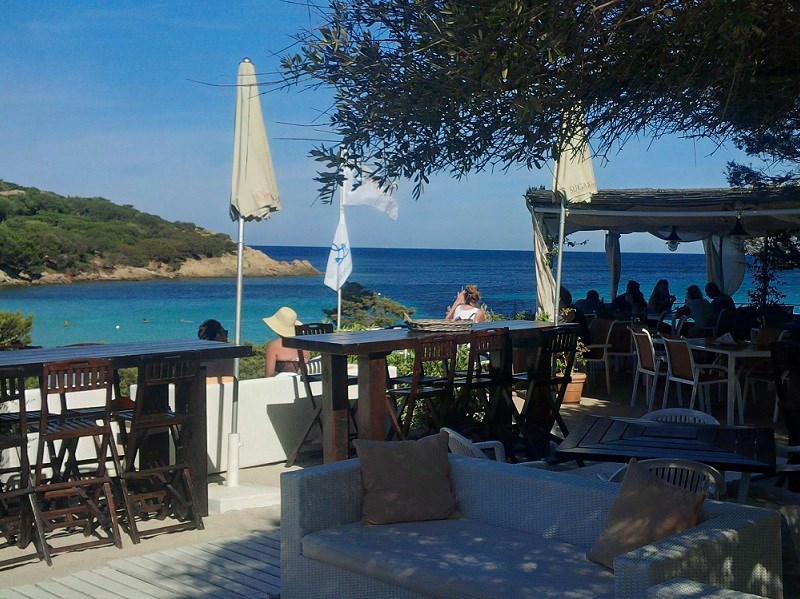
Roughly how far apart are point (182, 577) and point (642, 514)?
2.44 metres

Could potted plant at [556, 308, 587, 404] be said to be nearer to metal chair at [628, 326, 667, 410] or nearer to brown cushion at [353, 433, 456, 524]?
metal chair at [628, 326, 667, 410]

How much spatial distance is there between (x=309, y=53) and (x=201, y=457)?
306 cm

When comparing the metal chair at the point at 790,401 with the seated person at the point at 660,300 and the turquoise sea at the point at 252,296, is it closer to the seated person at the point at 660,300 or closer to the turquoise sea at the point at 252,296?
the seated person at the point at 660,300

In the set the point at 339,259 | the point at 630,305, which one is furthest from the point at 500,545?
the point at 630,305

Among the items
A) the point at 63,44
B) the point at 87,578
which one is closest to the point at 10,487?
the point at 87,578

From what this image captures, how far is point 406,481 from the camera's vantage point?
3975 millimetres

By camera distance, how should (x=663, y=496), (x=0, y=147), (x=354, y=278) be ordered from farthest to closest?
1. (x=354, y=278)
2. (x=0, y=147)
3. (x=663, y=496)

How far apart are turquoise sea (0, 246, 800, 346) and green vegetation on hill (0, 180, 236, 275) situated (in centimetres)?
140

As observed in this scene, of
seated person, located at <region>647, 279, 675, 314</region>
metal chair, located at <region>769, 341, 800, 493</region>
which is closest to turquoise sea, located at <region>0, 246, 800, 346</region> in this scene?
seated person, located at <region>647, 279, 675, 314</region>

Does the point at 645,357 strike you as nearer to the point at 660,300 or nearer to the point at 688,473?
the point at 660,300

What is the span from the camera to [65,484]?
198 inches

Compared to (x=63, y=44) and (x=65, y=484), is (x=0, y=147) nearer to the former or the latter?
(x=63, y=44)

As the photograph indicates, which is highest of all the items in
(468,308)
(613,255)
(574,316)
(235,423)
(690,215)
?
(690,215)

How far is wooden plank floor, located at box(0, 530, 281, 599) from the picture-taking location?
4258 mm
